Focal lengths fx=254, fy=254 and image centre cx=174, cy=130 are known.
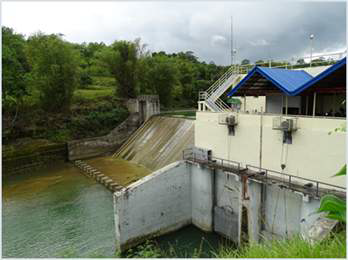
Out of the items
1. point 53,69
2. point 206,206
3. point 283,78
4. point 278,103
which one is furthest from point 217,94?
point 53,69

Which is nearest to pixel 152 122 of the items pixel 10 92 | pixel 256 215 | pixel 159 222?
pixel 10 92

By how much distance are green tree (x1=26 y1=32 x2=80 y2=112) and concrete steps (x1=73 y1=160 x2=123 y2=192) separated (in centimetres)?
607

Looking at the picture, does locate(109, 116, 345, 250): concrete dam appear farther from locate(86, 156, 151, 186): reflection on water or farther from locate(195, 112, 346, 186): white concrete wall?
locate(86, 156, 151, 186): reflection on water

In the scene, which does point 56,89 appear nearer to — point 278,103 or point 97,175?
point 97,175

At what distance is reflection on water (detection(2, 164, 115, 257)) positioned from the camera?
9.84 meters

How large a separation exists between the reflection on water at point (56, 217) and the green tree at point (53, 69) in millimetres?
7280

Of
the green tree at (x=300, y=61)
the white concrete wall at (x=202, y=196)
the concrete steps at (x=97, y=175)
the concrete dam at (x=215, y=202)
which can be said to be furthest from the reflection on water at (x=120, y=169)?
the green tree at (x=300, y=61)

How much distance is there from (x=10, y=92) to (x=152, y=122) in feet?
38.2

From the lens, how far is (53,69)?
2123 cm

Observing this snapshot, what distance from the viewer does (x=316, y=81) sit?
28.3ft

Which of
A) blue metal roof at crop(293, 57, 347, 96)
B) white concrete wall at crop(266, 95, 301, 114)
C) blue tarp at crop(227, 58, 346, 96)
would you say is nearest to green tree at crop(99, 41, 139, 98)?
white concrete wall at crop(266, 95, 301, 114)

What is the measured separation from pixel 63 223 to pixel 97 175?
5.49 m

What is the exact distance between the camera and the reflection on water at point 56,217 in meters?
9.84

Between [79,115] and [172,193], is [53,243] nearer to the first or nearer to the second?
[172,193]
